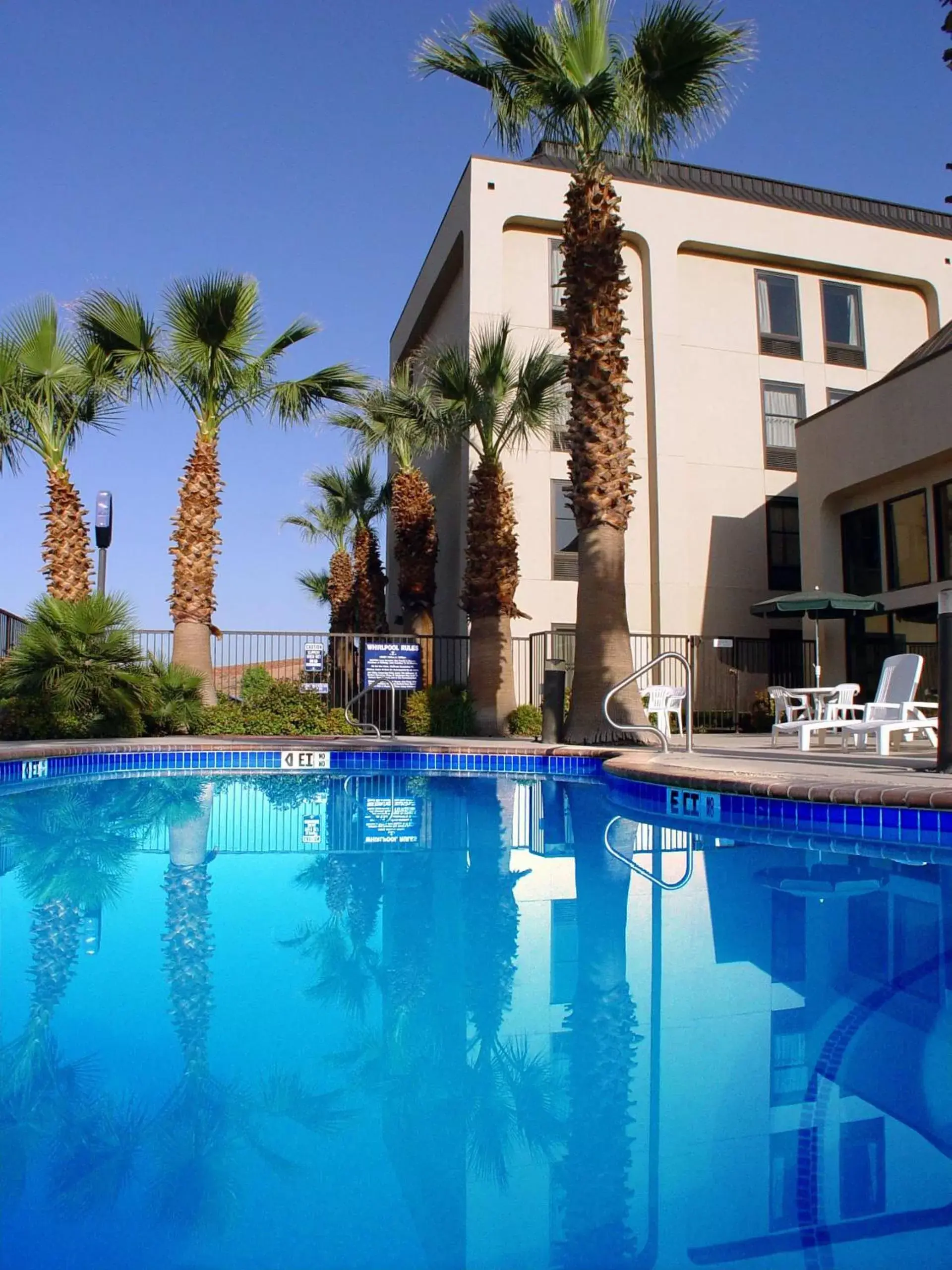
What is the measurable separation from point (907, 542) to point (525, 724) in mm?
7019

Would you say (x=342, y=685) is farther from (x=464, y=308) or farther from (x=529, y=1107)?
(x=529, y=1107)

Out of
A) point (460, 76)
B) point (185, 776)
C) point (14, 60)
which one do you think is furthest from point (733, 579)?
point (14, 60)

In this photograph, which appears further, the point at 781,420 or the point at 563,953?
the point at 781,420

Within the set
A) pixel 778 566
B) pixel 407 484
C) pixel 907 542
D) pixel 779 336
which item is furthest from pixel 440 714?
pixel 779 336

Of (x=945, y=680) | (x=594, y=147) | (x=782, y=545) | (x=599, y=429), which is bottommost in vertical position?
(x=945, y=680)

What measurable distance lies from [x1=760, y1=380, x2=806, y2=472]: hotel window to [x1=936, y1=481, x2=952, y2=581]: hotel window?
19.3ft

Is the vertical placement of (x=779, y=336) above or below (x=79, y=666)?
above

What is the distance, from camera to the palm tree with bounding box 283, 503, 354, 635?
28328 millimetres

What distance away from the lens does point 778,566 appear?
797 inches

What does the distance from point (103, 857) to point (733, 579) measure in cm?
1581

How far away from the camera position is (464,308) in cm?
1959

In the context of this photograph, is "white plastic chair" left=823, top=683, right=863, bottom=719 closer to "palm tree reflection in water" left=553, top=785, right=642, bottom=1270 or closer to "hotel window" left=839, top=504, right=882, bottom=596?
"hotel window" left=839, top=504, right=882, bottom=596

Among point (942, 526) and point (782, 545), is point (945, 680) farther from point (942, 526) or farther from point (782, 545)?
point (782, 545)

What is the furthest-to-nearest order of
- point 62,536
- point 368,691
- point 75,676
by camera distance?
point 368,691 < point 62,536 < point 75,676
